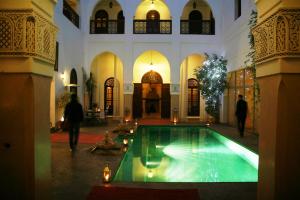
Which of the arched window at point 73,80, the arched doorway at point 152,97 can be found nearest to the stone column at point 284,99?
the arched window at point 73,80

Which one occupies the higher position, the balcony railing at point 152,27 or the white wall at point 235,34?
the balcony railing at point 152,27

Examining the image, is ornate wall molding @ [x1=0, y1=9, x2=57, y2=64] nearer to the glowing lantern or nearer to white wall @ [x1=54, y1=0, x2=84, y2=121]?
Result: the glowing lantern

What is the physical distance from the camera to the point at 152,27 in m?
21.1

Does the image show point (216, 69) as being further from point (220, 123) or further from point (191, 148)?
point (191, 148)

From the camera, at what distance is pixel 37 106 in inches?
141

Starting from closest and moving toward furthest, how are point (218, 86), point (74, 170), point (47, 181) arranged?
point (47, 181), point (74, 170), point (218, 86)

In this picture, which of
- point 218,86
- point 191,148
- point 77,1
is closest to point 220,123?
point 218,86

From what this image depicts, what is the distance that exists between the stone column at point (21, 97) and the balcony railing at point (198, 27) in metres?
18.2

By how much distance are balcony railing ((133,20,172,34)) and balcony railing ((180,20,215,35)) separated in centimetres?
87

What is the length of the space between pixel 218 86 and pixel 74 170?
1277 cm

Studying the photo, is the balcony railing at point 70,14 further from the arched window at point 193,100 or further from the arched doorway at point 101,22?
the arched window at point 193,100

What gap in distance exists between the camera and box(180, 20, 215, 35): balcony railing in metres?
21.2

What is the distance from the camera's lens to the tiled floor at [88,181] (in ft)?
17.5

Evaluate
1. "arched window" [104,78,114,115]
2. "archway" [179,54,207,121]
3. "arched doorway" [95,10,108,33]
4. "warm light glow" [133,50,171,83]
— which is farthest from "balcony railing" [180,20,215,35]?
"arched window" [104,78,114,115]
